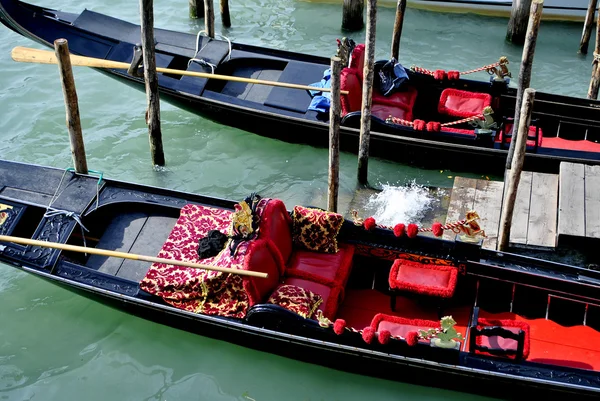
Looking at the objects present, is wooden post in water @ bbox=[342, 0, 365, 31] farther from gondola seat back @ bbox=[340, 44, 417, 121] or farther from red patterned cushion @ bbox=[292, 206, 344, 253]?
red patterned cushion @ bbox=[292, 206, 344, 253]

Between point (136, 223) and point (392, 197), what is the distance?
2.40 meters

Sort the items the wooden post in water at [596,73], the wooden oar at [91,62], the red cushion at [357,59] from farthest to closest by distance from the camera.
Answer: the wooden post in water at [596,73] < the red cushion at [357,59] < the wooden oar at [91,62]

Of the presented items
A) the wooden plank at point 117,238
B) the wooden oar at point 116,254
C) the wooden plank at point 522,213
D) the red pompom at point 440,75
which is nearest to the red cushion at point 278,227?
the wooden oar at point 116,254

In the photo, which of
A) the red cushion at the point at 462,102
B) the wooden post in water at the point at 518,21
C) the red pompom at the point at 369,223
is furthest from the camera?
the wooden post in water at the point at 518,21

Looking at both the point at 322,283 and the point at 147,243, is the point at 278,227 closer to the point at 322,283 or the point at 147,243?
the point at 322,283

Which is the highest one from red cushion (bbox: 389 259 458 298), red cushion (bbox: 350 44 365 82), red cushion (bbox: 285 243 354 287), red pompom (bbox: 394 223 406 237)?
red cushion (bbox: 350 44 365 82)

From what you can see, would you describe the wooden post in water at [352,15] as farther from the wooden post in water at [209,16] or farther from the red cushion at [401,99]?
the red cushion at [401,99]

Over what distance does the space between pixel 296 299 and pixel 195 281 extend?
671mm

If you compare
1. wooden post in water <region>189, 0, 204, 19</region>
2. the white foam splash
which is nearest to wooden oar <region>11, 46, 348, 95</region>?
the white foam splash

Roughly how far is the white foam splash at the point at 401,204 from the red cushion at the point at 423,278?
1286 mm

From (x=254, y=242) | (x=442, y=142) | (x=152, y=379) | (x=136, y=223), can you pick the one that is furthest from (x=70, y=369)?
(x=442, y=142)

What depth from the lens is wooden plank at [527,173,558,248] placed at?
18.2 ft

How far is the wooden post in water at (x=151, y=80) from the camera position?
247 inches

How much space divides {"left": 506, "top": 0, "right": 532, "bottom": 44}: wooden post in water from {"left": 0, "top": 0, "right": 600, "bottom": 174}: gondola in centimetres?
271
